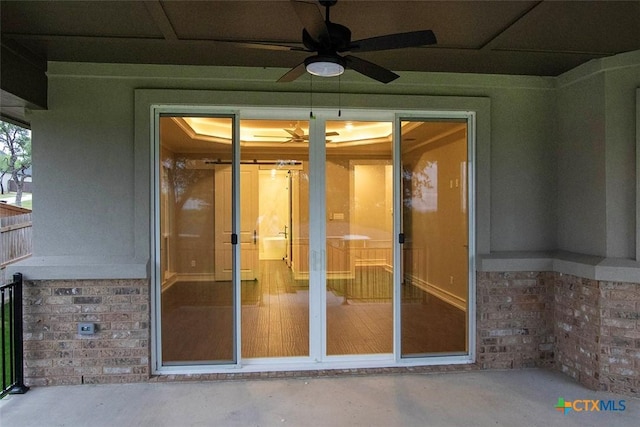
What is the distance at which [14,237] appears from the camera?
217 inches

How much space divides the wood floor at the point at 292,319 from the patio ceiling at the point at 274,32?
6.56ft

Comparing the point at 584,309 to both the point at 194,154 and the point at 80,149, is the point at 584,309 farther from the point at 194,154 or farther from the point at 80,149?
the point at 80,149

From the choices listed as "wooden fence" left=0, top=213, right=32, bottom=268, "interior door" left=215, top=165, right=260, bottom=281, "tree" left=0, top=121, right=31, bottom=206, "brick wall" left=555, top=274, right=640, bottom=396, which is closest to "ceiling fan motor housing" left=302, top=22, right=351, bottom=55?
"interior door" left=215, top=165, right=260, bottom=281

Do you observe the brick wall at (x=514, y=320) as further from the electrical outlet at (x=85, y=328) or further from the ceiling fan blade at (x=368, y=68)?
the electrical outlet at (x=85, y=328)

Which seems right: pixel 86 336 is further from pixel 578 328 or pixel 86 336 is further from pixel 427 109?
pixel 578 328

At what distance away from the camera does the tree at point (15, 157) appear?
5.02 m

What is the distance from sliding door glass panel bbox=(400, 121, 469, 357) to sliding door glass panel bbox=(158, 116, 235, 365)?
1.67 m

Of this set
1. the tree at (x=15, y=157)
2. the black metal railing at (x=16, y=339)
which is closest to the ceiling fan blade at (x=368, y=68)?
the black metal railing at (x=16, y=339)

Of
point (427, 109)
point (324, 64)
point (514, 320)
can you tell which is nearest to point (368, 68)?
point (324, 64)

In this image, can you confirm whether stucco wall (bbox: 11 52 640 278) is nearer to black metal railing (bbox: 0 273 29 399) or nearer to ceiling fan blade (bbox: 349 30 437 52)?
black metal railing (bbox: 0 273 29 399)

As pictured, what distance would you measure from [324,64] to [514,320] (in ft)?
9.71

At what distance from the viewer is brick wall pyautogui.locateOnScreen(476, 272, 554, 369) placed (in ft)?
12.6

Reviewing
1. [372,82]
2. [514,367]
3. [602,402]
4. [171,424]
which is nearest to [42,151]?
[171,424]

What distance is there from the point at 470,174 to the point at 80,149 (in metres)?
3.55
